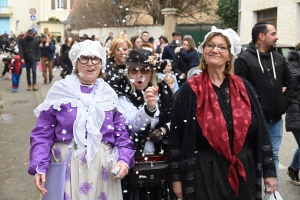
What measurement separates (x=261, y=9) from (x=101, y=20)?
9.37m

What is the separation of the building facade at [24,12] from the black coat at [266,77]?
5344 cm

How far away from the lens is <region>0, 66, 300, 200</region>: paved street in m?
5.99

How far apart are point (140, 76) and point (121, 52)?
1742 mm

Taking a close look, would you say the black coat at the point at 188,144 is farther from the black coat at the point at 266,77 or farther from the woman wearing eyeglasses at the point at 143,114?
the black coat at the point at 266,77

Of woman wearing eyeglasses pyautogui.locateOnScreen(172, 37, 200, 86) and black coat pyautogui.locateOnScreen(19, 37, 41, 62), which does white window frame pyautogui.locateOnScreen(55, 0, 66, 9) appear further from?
woman wearing eyeglasses pyautogui.locateOnScreen(172, 37, 200, 86)

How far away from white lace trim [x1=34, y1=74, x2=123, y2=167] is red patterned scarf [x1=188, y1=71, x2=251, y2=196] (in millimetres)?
690

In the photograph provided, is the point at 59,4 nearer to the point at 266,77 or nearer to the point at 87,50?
the point at 266,77

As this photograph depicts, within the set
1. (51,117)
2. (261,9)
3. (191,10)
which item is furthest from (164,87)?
(191,10)

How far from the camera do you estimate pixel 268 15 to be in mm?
21688

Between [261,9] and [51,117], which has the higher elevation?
[261,9]

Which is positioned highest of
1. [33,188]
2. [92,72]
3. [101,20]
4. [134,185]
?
[101,20]

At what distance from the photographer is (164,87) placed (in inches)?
155

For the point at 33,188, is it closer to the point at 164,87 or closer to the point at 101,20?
the point at 164,87

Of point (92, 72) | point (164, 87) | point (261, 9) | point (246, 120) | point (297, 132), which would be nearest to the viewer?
point (246, 120)
